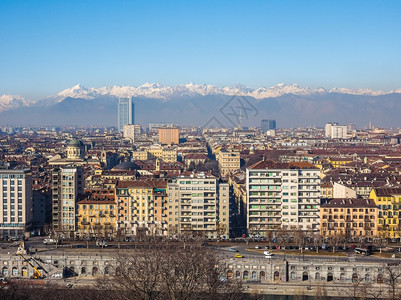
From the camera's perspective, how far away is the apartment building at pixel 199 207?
32.8 meters

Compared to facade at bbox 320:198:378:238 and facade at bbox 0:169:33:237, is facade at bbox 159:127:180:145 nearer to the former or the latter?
facade at bbox 0:169:33:237

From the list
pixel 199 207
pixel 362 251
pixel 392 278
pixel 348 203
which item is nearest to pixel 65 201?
pixel 199 207

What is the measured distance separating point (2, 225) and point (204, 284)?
17.0 metres

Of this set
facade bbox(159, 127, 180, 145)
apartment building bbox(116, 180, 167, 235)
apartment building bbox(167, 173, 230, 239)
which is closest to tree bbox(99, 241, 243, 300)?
apartment building bbox(167, 173, 230, 239)

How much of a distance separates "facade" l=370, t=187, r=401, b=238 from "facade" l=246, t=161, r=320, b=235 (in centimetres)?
307

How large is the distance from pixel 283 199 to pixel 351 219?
11.5 feet

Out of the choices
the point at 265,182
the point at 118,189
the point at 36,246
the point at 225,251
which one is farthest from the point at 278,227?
the point at 36,246

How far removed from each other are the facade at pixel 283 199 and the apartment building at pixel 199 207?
4.53 ft

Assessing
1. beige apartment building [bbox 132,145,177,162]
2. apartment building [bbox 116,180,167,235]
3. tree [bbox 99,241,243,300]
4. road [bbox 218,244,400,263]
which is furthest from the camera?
beige apartment building [bbox 132,145,177,162]

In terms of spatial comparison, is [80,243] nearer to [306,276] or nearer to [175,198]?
[175,198]

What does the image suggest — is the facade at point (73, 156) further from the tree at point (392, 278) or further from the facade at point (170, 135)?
the tree at point (392, 278)

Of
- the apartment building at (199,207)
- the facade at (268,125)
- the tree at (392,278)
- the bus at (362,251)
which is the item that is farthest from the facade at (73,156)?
the facade at (268,125)

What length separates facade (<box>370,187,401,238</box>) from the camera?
32750 millimetres

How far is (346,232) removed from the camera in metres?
32.5
